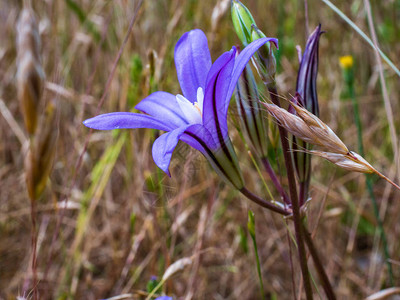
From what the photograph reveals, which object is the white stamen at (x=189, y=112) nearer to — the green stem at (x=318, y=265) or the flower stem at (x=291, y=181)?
the flower stem at (x=291, y=181)

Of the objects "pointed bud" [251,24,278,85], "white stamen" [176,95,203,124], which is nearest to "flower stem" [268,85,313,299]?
"pointed bud" [251,24,278,85]

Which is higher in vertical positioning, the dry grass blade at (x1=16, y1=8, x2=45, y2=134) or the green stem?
the dry grass blade at (x1=16, y1=8, x2=45, y2=134)

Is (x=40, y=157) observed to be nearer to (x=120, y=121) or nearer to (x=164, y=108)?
(x=120, y=121)

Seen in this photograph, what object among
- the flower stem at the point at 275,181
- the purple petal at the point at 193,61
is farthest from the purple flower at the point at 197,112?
the flower stem at the point at 275,181

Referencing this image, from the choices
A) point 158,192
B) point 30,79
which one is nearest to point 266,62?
point 30,79

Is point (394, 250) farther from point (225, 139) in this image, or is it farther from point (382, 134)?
point (225, 139)

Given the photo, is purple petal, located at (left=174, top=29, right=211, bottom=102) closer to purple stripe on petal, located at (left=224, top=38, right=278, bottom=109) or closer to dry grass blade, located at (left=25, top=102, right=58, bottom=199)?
purple stripe on petal, located at (left=224, top=38, right=278, bottom=109)

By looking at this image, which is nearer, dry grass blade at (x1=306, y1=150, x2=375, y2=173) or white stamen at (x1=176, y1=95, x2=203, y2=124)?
dry grass blade at (x1=306, y1=150, x2=375, y2=173)

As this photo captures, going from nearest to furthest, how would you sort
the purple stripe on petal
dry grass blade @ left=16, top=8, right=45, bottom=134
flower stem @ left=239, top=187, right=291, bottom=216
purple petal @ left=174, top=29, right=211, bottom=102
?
dry grass blade @ left=16, top=8, right=45, bottom=134 → the purple stripe on petal → flower stem @ left=239, top=187, right=291, bottom=216 → purple petal @ left=174, top=29, right=211, bottom=102
